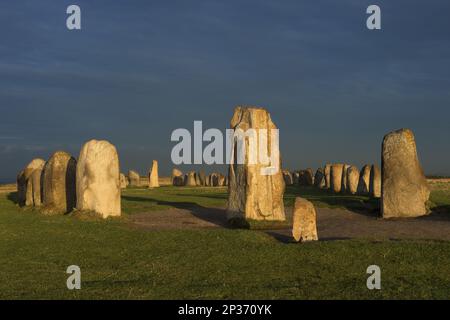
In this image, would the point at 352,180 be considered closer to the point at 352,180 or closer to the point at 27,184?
the point at 352,180

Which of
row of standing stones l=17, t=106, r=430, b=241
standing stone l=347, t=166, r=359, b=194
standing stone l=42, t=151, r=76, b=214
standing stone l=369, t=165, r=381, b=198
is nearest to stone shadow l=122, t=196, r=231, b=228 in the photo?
row of standing stones l=17, t=106, r=430, b=241

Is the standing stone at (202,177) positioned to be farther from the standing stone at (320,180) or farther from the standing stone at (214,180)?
the standing stone at (320,180)

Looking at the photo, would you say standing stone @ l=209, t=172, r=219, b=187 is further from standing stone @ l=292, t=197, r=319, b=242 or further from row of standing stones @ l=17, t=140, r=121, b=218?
standing stone @ l=292, t=197, r=319, b=242

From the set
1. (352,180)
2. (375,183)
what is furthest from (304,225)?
(352,180)

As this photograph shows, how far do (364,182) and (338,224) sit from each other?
16.9 metres

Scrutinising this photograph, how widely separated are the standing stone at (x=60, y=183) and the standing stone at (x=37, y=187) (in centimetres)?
174

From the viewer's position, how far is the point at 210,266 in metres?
12.6

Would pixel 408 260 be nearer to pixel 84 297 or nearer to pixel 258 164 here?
pixel 84 297

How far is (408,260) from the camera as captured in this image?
40.9 feet

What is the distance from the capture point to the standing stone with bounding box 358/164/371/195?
119ft

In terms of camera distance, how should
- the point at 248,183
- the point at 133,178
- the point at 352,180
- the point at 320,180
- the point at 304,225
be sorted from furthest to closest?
1. the point at 133,178
2. the point at 320,180
3. the point at 352,180
4. the point at 248,183
5. the point at 304,225
